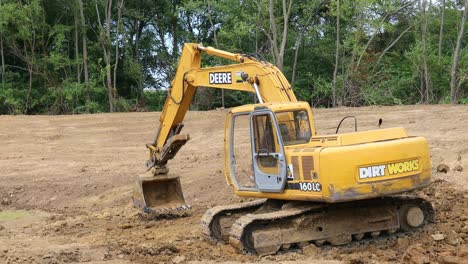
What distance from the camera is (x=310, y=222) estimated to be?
8141mm

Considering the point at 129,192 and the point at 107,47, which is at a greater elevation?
the point at 107,47

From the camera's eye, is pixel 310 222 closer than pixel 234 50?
Yes

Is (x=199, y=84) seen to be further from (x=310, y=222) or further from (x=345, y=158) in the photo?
(x=345, y=158)

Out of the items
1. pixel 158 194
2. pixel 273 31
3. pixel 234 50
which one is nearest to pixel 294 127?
pixel 158 194

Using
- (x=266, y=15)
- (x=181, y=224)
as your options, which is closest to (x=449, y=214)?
(x=181, y=224)

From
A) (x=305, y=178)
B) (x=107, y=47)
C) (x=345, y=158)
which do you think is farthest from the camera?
(x=107, y=47)

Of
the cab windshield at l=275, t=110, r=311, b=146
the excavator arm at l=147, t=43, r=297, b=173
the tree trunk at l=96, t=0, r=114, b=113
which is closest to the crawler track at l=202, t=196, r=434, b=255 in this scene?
the cab windshield at l=275, t=110, r=311, b=146

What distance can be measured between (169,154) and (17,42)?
78.8 ft

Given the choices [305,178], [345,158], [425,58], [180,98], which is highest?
[425,58]

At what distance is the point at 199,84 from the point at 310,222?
349 cm

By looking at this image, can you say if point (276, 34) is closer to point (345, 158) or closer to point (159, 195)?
point (159, 195)

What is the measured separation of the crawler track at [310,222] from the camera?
7.96 meters

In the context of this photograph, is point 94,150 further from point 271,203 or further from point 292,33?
point 292,33

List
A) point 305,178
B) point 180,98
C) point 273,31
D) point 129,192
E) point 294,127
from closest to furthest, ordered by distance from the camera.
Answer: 1. point 305,178
2. point 294,127
3. point 180,98
4. point 129,192
5. point 273,31
